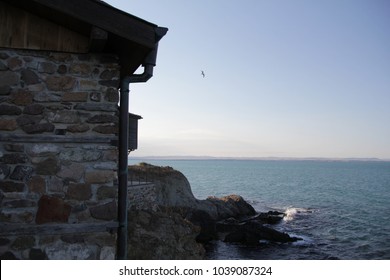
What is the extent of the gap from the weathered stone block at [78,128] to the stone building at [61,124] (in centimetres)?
1

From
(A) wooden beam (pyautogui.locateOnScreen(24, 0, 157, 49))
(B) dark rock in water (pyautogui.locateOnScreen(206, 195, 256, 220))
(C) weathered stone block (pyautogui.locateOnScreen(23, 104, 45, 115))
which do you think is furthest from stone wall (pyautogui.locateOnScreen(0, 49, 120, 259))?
(B) dark rock in water (pyautogui.locateOnScreen(206, 195, 256, 220))

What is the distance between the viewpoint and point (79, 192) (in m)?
4.60

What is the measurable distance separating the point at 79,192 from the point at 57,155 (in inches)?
23.9

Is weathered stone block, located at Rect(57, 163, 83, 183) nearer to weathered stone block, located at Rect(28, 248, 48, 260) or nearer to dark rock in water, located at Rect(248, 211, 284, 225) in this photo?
weathered stone block, located at Rect(28, 248, 48, 260)

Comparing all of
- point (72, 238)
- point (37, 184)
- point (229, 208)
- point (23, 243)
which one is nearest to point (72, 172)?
point (37, 184)

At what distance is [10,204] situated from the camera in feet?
14.5

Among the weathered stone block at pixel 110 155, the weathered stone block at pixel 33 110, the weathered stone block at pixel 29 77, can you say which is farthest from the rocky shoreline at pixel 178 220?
the weathered stone block at pixel 29 77

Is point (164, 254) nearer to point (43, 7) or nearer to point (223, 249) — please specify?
point (223, 249)

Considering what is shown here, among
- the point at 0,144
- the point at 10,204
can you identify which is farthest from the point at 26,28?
the point at 10,204

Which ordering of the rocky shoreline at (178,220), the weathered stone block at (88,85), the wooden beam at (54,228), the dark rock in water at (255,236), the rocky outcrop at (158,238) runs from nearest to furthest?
the wooden beam at (54,228) → the weathered stone block at (88,85) → the rocky outcrop at (158,238) → the rocky shoreline at (178,220) → the dark rock in water at (255,236)

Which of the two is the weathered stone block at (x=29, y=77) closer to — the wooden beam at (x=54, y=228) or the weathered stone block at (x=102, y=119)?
the weathered stone block at (x=102, y=119)

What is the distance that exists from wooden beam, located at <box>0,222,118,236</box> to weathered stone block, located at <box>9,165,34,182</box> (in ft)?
2.05

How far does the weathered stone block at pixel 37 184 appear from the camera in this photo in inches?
177
